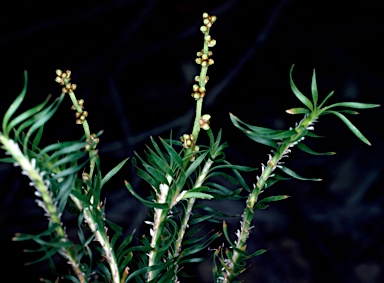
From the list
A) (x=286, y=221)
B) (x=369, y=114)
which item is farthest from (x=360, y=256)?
(x=369, y=114)

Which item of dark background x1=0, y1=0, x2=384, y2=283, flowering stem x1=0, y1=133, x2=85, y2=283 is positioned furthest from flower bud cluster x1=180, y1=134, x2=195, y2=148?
dark background x1=0, y1=0, x2=384, y2=283

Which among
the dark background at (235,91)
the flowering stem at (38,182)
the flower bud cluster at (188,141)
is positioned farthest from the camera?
the dark background at (235,91)

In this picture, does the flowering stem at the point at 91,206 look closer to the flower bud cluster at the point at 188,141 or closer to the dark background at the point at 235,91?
the flower bud cluster at the point at 188,141

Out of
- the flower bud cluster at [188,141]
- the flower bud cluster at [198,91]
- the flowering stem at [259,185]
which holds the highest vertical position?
the flower bud cluster at [198,91]

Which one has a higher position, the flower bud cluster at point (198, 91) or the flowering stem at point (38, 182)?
the flower bud cluster at point (198, 91)

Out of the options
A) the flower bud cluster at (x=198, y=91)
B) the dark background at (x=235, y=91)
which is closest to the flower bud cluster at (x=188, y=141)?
the flower bud cluster at (x=198, y=91)

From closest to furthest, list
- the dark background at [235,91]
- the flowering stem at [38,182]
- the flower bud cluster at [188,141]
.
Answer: the flowering stem at [38,182]
the flower bud cluster at [188,141]
the dark background at [235,91]

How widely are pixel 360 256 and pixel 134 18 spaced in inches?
33.2

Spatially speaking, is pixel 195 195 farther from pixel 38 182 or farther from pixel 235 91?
pixel 235 91

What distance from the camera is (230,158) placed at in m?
1.25

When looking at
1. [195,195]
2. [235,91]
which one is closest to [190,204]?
[195,195]

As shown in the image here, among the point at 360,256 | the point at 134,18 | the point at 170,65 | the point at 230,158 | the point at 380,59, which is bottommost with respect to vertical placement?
the point at 360,256

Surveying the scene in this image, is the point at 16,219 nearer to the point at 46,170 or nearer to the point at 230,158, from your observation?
the point at 230,158

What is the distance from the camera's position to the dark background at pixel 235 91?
3.76 feet
